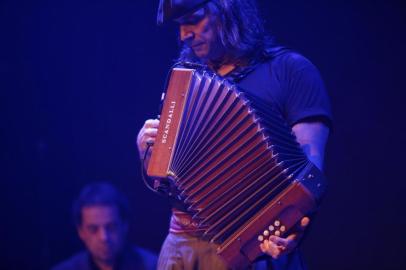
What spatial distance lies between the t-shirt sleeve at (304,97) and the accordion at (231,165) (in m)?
0.11

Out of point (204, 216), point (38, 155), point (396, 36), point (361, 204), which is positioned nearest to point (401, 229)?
point (361, 204)

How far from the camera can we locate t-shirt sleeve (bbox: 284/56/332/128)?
1.86 metres

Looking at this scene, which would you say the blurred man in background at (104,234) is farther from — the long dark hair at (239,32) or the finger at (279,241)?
the finger at (279,241)

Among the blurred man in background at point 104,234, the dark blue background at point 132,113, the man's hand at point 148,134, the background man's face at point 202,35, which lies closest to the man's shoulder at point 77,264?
the blurred man in background at point 104,234

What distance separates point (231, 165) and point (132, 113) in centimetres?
192

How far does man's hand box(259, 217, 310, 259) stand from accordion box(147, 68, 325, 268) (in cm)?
2

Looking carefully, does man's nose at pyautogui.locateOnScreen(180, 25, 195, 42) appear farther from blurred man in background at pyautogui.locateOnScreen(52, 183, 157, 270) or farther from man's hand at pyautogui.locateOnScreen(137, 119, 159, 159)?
blurred man in background at pyautogui.locateOnScreen(52, 183, 157, 270)

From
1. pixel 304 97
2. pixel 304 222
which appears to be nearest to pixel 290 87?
pixel 304 97

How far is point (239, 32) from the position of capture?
2.11 m

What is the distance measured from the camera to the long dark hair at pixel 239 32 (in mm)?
2064

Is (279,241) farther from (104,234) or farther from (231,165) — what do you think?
(104,234)

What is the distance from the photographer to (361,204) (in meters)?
3.21

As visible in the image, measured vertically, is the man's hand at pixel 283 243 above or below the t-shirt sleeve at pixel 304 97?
below

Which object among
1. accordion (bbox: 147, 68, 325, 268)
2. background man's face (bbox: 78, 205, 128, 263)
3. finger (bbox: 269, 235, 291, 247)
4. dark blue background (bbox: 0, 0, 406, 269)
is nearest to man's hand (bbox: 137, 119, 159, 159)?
accordion (bbox: 147, 68, 325, 268)
